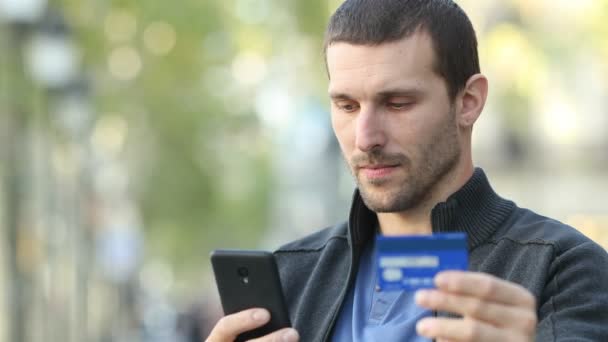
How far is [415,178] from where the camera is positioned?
3.35 metres

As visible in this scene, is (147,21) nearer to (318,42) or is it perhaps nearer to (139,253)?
(318,42)

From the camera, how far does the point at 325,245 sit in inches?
146

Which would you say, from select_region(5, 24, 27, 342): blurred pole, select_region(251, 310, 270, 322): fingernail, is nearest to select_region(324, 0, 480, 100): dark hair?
select_region(251, 310, 270, 322): fingernail

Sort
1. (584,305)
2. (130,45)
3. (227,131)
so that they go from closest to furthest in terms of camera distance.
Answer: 1. (584,305)
2. (130,45)
3. (227,131)

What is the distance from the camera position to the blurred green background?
14.6 meters

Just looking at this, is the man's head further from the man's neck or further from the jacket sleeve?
the jacket sleeve

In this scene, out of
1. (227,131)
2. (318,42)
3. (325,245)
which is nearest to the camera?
(325,245)

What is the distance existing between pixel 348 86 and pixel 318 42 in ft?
40.3

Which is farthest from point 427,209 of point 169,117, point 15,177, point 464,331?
point 169,117

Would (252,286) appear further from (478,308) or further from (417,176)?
(478,308)

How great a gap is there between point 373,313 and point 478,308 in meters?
0.78

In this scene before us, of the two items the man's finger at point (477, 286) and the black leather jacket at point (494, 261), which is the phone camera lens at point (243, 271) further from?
the man's finger at point (477, 286)

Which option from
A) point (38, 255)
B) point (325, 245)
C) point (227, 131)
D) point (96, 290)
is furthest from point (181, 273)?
point (325, 245)

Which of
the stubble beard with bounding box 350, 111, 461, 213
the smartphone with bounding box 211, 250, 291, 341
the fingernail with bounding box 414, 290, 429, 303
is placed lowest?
the smartphone with bounding box 211, 250, 291, 341
